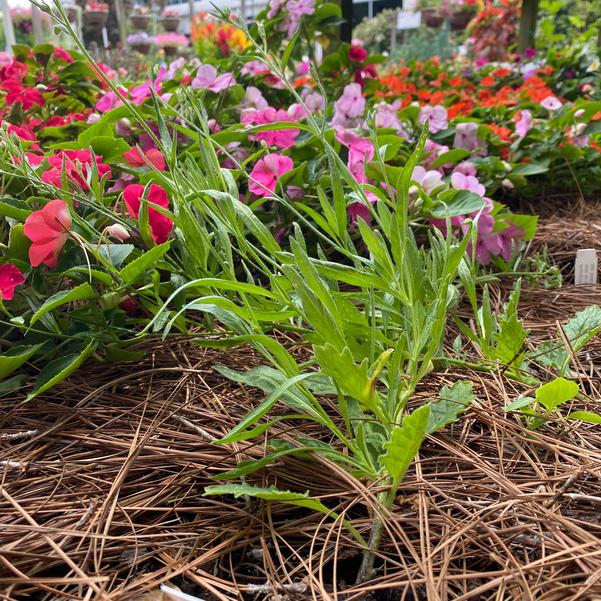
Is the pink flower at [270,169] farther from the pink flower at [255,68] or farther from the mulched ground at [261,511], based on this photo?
the pink flower at [255,68]

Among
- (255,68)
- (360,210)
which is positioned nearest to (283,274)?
(360,210)

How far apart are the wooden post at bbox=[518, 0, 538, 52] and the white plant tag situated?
335 cm

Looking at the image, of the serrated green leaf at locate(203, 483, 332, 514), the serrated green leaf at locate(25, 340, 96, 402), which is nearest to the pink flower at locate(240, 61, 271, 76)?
the serrated green leaf at locate(25, 340, 96, 402)

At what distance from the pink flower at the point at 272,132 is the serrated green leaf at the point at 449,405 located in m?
0.70

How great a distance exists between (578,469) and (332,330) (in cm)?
34

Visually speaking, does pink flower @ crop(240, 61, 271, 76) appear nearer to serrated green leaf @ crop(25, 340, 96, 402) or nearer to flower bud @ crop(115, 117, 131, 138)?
flower bud @ crop(115, 117, 131, 138)

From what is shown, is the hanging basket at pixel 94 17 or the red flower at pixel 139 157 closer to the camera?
the red flower at pixel 139 157

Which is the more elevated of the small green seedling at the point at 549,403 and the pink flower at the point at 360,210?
the pink flower at the point at 360,210

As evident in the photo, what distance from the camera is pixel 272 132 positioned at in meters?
1.32

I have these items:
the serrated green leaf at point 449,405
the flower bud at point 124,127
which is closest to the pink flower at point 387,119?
the flower bud at point 124,127

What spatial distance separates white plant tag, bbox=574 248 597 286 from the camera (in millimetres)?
1396

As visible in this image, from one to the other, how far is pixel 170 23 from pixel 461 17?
214 inches

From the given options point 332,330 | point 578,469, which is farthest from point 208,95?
point 578,469

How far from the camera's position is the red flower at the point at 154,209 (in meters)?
0.99
